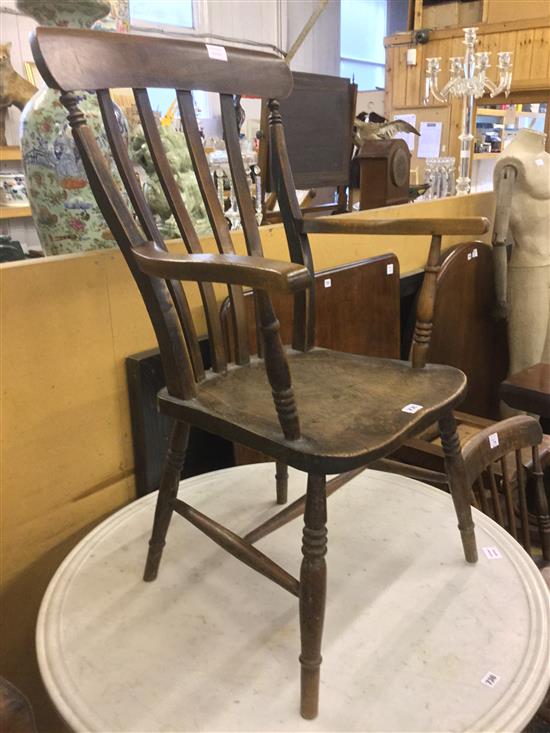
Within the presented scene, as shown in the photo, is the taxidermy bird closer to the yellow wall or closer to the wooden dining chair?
the wooden dining chair

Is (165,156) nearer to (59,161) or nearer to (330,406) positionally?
(59,161)

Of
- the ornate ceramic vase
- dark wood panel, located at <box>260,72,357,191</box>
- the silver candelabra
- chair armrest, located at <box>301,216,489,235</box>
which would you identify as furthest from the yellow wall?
the silver candelabra

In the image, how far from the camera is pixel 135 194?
3.02 feet

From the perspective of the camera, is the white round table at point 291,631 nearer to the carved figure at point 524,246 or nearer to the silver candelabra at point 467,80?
the carved figure at point 524,246

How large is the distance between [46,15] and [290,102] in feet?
2.79

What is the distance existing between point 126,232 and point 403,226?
45 cm

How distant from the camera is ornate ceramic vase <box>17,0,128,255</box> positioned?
3.46 feet

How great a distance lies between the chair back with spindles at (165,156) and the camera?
853mm

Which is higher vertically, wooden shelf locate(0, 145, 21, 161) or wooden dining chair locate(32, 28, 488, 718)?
wooden shelf locate(0, 145, 21, 161)

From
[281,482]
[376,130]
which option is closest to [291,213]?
[281,482]

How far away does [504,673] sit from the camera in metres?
0.82

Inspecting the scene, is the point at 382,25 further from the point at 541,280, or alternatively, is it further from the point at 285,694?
the point at 285,694

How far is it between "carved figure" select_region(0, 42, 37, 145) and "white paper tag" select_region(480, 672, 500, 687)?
3.15 meters

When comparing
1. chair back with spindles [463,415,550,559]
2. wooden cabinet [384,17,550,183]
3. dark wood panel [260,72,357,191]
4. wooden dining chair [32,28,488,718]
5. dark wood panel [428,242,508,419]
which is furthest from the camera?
wooden cabinet [384,17,550,183]
